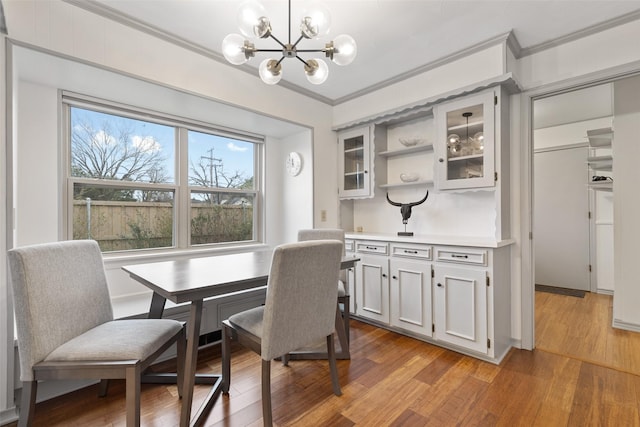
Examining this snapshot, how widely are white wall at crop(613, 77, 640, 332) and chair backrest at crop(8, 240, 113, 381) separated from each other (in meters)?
4.39

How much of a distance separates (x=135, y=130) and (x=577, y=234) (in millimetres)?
5632

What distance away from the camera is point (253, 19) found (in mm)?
1459

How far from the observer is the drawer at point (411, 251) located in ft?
8.20

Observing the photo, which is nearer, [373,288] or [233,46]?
[233,46]

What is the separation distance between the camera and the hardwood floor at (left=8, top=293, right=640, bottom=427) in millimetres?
1605

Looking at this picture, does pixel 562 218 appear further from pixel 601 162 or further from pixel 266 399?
pixel 266 399

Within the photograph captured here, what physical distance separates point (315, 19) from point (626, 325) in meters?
3.87

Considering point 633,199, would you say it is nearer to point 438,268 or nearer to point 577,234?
point 577,234

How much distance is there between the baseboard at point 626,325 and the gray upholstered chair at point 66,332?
395cm

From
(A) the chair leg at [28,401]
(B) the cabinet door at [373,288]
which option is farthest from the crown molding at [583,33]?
(A) the chair leg at [28,401]

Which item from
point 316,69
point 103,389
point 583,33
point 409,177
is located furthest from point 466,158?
point 103,389

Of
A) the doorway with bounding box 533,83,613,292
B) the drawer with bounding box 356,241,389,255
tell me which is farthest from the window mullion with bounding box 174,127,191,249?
the doorway with bounding box 533,83,613,292

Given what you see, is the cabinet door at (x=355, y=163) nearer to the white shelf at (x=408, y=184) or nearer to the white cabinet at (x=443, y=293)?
the white shelf at (x=408, y=184)

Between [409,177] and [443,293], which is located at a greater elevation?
[409,177]
